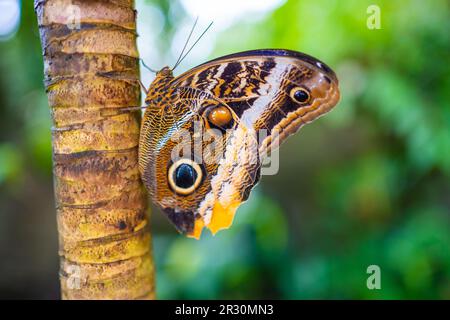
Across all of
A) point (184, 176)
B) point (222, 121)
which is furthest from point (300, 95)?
point (184, 176)

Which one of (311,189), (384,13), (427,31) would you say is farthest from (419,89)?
(311,189)

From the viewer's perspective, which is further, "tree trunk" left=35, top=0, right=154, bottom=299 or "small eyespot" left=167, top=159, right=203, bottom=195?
"small eyespot" left=167, top=159, right=203, bottom=195

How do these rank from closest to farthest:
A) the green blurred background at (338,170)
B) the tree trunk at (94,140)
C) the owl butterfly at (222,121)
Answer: the tree trunk at (94,140) → the owl butterfly at (222,121) → the green blurred background at (338,170)

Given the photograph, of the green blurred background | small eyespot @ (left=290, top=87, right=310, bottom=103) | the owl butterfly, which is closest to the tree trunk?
the owl butterfly

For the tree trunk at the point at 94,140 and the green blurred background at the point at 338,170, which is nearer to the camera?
the tree trunk at the point at 94,140

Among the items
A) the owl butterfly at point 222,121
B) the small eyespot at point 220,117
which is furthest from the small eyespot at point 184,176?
the small eyespot at point 220,117

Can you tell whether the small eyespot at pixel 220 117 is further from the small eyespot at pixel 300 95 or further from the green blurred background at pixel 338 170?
the green blurred background at pixel 338 170

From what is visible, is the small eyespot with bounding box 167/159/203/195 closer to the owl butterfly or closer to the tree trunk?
the owl butterfly
